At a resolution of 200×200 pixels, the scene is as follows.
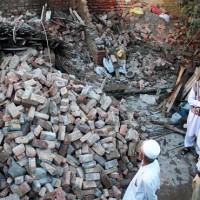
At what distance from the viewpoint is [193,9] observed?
9.55 m

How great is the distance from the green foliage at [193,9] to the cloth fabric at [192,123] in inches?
94.2

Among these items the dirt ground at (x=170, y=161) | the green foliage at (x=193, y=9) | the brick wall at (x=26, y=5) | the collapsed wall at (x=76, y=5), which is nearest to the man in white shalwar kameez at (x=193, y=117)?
the dirt ground at (x=170, y=161)

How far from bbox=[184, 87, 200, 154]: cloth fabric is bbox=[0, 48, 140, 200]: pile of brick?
44.4 inches

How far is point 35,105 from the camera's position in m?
6.73

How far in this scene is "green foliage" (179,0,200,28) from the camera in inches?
358

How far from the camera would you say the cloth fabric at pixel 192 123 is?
743cm

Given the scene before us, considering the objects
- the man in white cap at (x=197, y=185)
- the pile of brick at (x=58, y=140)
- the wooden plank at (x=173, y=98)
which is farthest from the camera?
the wooden plank at (x=173, y=98)

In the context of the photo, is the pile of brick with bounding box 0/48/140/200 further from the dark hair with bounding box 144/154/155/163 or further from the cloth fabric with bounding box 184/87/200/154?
the dark hair with bounding box 144/154/155/163

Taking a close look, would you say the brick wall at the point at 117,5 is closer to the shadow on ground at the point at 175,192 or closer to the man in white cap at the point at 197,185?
the shadow on ground at the point at 175,192

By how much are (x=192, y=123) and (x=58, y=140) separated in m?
2.80

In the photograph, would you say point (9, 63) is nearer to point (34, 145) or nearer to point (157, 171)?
point (34, 145)

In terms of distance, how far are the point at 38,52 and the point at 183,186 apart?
14.5 ft

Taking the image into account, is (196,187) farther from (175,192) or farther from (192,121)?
(192,121)

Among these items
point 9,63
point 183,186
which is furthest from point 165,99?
point 9,63
